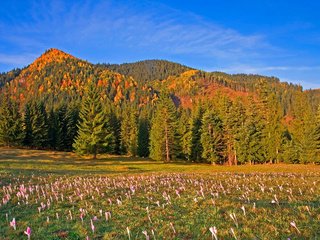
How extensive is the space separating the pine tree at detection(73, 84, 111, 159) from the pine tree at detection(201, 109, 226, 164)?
21.8 meters

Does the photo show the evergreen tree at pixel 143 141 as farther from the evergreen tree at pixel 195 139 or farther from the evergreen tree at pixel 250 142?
the evergreen tree at pixel 250 142

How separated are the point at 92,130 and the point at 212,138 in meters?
26.7

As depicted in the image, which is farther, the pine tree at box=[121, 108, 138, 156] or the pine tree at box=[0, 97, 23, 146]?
the pine tree at box=[121, 108, 138, 156]

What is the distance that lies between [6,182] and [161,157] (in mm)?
55653

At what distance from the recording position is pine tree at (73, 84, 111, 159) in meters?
61.8

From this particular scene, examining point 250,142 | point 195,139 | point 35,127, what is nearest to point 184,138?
point 195,139

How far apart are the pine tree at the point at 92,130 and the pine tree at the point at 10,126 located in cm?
2380

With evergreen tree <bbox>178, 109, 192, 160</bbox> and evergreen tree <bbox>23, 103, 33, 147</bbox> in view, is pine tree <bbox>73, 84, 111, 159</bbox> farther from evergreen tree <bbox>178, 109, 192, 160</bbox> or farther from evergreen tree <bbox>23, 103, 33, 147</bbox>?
evergreen tree <bbox>23, 103, 33, 147</bbox>

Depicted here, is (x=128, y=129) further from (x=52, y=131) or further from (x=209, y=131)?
(x=209, y=131)

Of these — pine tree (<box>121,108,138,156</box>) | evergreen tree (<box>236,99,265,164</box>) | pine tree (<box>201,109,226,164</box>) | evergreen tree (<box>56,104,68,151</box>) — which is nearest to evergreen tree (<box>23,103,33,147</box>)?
evergreen tree (<box>56,104,68,151</box>)

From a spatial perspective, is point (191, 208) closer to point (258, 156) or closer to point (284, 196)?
point (284, 196)

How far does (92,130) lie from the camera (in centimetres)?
6391

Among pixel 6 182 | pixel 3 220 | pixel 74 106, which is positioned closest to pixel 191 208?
pixel 3 220

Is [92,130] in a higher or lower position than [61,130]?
lower
